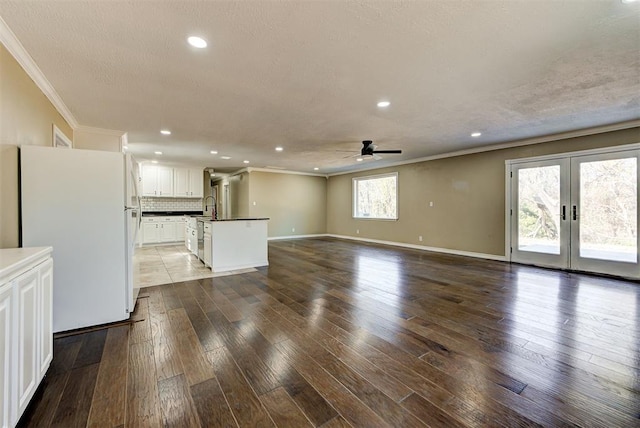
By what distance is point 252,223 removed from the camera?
17.1 feet

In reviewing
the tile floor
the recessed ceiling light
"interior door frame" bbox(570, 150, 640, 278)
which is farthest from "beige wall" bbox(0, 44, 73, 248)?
"interior door frame" bbox(570, 150, 640, 278)

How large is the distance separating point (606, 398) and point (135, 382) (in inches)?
116

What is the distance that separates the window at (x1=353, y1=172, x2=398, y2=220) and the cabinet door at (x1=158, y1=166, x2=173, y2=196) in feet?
19.6

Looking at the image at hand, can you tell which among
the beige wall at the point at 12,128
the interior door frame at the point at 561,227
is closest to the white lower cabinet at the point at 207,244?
the beige wall at the point at 12,128

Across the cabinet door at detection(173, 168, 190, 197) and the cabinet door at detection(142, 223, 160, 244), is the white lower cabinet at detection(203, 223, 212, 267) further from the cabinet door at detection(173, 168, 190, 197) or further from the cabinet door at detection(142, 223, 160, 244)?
the cabinet door at detection(173, 168, 190, 197)

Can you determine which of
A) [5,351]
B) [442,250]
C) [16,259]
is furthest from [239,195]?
[5,351]

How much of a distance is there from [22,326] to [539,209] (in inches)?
274

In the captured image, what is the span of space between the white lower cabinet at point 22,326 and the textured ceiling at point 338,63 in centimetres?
168

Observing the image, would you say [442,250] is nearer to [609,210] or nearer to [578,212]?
[578,212]

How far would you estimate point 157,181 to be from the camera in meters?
8.12

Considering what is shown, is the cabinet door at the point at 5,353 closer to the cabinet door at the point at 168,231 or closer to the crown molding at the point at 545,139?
the crown molding at the point at 545,139

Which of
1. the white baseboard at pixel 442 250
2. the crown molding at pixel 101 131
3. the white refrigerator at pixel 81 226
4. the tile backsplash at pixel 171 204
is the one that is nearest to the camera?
the white refrigerator at pixel 81 226

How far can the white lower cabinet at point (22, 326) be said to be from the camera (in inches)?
50.0

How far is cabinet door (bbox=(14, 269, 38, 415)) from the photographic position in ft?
4.60
